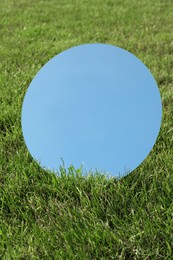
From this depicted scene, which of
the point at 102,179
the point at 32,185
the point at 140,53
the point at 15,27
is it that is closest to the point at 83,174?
the point at 102,179

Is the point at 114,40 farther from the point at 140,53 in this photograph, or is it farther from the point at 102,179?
the point at 102,179

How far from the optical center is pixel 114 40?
18.9 feet

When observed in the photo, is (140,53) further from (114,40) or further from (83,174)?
(83,174)

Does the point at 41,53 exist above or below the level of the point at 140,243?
above

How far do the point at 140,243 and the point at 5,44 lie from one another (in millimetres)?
4279

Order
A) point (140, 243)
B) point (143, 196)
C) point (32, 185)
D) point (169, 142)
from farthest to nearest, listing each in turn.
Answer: point (169, 142) → point (32, 185) → point (143, 196) → point (140, 243)

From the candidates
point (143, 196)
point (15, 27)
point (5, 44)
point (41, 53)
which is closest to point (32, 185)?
point (143, 196)

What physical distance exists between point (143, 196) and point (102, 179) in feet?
0.96

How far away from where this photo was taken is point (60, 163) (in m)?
2.71

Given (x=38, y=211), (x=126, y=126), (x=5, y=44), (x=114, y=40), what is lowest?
(x=38, y=211)

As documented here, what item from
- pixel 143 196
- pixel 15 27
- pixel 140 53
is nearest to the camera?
pixel 143 196

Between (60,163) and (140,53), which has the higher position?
(140,53)

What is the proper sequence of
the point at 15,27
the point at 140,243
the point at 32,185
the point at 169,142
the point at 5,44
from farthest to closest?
1. the point at 15,27
2. the point at 5,44
3. the point at 169,142
4. the point at 32,185
5. the point at 140,243

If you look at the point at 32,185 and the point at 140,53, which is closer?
→ the point at 32,185
